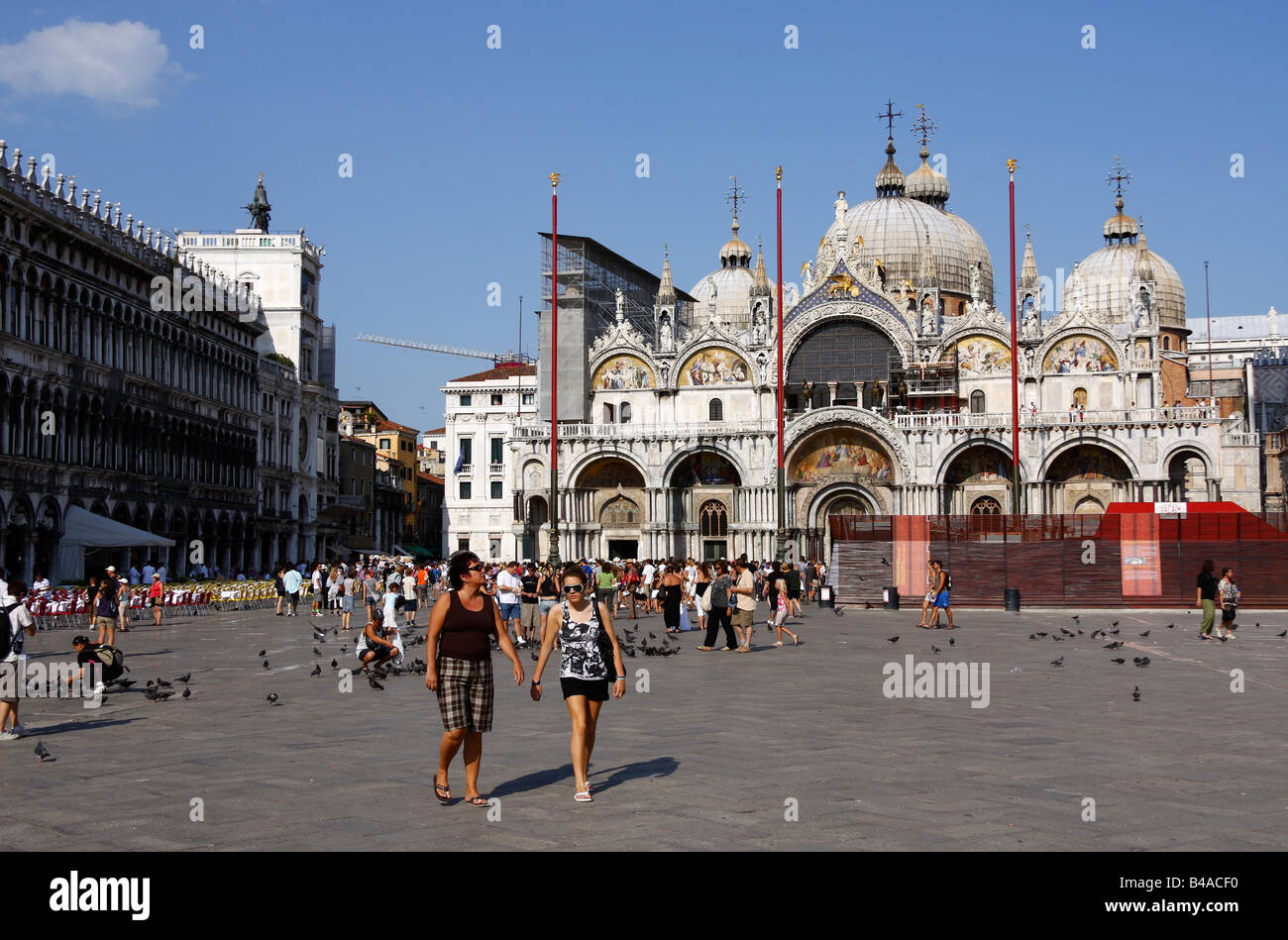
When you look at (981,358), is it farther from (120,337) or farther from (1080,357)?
(120,337)

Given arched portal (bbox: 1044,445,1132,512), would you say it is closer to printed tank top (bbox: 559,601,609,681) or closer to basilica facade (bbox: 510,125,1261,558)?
basilica facade (bbox: 510,125,1261,558)

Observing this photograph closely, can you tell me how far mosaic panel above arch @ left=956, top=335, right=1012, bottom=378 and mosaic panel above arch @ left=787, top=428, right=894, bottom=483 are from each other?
17.6ft

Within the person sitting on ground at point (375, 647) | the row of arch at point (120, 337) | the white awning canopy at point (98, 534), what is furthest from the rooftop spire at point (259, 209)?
the person sitting on ground at point (375, 647)

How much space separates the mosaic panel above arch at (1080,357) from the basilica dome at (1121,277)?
18108mm

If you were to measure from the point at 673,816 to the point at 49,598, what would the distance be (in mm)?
25401

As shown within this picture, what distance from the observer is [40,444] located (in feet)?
132

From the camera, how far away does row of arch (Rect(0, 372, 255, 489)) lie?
38.8 meters

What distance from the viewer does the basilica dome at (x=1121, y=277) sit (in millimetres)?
76125

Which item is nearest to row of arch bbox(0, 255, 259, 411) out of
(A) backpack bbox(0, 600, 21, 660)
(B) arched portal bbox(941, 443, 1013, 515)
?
(A) backpack bbox(0, 600, 21, 660)

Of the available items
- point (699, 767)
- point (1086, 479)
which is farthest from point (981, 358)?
point (699, 767)

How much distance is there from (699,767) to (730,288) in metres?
75.6

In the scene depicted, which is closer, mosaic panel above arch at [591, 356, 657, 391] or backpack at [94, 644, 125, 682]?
backpack at [94, 644, 125, 682]

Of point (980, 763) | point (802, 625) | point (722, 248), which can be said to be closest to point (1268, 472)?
point (722, 248)

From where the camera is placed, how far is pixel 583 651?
893cm
